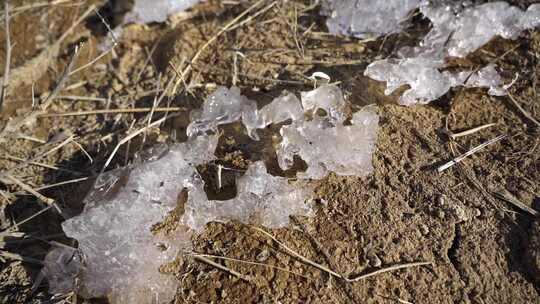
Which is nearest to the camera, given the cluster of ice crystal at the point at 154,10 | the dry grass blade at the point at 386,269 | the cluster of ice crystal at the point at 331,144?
the dry grass blade at the point at 386,269

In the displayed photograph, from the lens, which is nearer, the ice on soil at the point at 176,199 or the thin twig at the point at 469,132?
the ice on soil at the point at 176,199

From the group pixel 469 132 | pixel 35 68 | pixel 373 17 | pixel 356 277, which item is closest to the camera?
pixel 356 277

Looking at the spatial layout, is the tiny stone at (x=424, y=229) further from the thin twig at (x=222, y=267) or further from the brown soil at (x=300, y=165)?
the thin twig at (x=222, y=267)

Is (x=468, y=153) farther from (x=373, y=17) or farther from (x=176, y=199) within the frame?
(x=176, y=199)

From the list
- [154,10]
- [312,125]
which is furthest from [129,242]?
[154,10]

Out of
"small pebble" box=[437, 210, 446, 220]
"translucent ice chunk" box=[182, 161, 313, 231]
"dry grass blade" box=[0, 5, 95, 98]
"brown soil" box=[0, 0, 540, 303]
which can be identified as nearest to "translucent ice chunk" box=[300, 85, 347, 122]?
"brown soil" box=[0, 0, 540, 303]

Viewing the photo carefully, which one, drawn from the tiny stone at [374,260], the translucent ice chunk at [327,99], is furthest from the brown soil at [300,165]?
the translucent ice chunk at [327,99]

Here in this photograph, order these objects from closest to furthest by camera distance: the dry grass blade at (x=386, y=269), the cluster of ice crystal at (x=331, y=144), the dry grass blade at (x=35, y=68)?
the dry grass blade at (x=386, y=269) < the cluster of ice crystal at (x=331, y=144) < the dry grass blade at (x=35, y=68)

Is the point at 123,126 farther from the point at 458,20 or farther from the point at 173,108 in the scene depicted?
the point at 458,20
